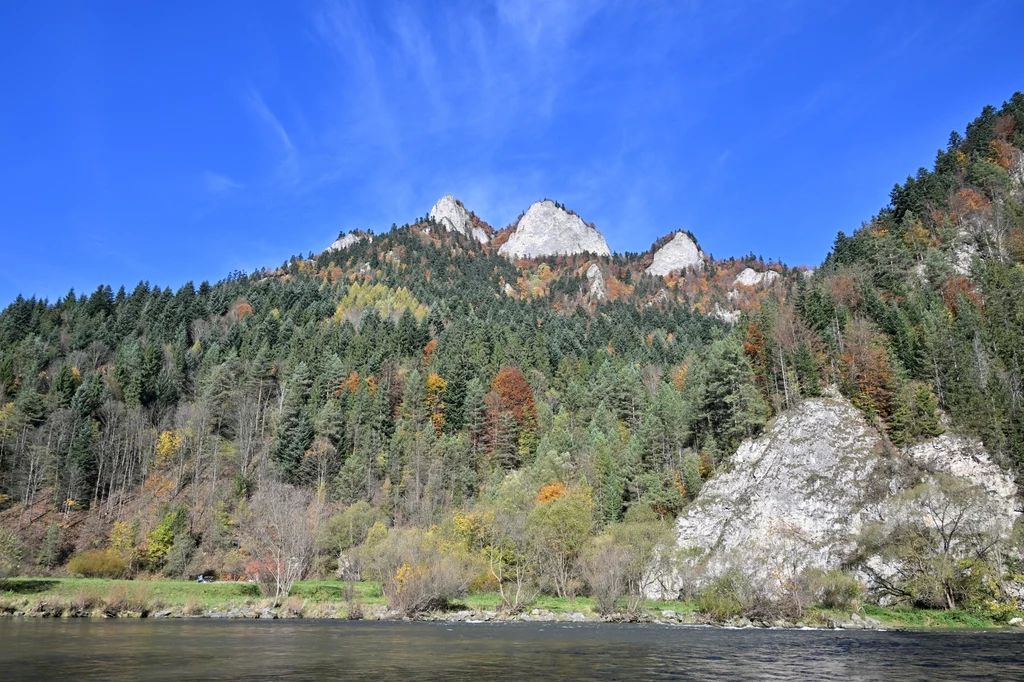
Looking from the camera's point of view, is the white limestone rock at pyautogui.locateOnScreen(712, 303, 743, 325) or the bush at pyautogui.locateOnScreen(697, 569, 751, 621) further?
the white limestone rock at pyautogui.locateOnScreen(712, 303, 743, 325)

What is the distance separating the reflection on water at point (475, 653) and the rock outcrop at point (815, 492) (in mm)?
18648

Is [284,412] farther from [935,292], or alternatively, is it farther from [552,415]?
[935,292]

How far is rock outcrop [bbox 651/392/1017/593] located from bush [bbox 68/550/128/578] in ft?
223

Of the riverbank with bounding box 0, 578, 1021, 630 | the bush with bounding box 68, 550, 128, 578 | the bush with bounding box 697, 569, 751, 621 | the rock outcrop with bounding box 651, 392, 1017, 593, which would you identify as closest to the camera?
the riverbank with bounding box 0, 578, 1021, 630

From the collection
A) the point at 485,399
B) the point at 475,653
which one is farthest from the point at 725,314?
the point at 475,653

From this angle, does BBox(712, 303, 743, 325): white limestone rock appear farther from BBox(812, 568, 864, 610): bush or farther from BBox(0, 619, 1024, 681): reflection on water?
BBox(0, 619, 1024, 681): reflection on water

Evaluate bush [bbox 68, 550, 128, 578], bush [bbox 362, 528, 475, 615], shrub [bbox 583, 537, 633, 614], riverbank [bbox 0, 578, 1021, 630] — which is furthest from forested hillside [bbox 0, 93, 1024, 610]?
bush [bbox 362, 528, 475, 615]

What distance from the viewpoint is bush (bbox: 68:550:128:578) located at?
72688 millimetres

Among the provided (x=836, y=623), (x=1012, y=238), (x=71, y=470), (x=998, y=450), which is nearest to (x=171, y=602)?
(x=71, y=470)

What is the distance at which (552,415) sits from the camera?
104 meters

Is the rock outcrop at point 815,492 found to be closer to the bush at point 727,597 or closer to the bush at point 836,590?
the bush at point 836,590

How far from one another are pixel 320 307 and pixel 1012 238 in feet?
471

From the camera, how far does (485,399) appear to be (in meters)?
106

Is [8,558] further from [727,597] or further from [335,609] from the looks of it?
[727,597]
